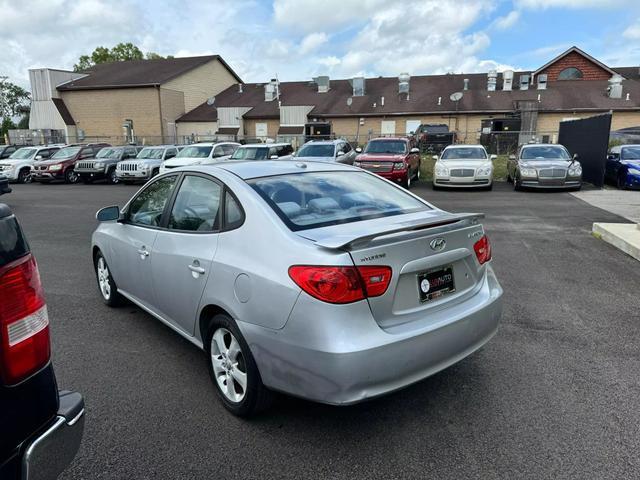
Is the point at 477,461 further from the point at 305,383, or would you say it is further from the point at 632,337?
the point at 632,337

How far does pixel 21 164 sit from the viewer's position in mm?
24141

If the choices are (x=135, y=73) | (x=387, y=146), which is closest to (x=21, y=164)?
(x=387, y=146)

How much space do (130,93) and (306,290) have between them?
4539cm

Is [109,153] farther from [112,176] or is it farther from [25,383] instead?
[25,383]

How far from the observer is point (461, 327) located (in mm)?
2996

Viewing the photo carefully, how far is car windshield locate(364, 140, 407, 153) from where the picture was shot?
18453 mm

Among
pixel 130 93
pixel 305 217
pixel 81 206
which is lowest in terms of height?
pixel 81 206

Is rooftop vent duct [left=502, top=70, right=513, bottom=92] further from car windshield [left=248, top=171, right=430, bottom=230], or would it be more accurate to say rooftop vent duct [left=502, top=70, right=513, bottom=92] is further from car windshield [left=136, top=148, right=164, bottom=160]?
car windshield [left=248, top=171, right=430, bottom=230]

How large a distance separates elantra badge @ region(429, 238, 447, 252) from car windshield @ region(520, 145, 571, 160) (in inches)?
615

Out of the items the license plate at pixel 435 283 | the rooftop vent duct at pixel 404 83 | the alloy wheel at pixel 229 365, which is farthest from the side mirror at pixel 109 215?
the rooftop vent duct at pixel 404 83

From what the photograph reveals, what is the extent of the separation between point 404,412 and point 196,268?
5.56ft

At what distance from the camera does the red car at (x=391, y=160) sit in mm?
17016

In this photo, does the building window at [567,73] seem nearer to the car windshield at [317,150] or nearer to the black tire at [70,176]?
the car windshield at [317,150]

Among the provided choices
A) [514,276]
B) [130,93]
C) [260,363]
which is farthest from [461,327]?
[130,93]
